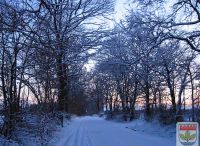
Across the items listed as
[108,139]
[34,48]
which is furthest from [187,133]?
[108,139]

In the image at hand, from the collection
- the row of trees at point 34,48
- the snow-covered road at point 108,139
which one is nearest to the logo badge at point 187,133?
the row of trees at point 34,48

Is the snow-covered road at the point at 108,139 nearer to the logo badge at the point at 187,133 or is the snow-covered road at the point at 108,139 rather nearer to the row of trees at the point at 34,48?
the row of trees at the point at 34,48

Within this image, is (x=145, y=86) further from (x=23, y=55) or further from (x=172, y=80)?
(x=23, y=55)

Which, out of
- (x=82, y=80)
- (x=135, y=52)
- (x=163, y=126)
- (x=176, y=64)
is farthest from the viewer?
(x=82, y=80)

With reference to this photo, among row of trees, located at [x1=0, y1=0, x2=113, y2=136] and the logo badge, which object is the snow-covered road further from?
the logo badge

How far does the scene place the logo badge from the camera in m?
7.84

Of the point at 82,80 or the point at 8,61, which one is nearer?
the point at 8,61

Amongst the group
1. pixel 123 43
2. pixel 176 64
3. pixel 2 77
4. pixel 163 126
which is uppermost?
pixel 123 43

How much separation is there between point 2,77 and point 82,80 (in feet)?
96.6

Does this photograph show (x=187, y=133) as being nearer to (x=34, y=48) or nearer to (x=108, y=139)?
(x=34, y=48)

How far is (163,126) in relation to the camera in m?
Result: 29.1

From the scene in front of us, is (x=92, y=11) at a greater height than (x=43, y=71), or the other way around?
(x=92, y=11)

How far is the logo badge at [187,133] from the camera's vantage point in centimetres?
784

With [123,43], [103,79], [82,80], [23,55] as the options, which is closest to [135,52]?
[123,43]
